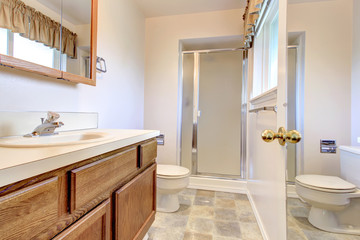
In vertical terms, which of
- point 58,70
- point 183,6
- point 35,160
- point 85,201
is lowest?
point 85,201

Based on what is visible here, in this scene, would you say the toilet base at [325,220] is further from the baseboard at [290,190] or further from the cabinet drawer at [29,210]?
the cabinet drawer at [29,210]

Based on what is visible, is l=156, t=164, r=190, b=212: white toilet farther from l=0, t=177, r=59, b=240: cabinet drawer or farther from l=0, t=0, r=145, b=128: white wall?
l=0, t=177, r=59, b=240: cabinet drawer

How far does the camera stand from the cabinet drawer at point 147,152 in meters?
1.00

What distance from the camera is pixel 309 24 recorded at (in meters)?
0.91

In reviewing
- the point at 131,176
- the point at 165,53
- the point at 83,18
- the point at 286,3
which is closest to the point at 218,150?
the point at 165,53

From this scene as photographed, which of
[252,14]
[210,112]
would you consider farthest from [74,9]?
[210,112]

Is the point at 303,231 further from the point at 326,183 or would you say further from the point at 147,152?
the point at 147,152

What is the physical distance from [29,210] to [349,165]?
1216mm

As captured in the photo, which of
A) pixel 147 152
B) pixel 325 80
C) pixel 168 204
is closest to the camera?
pixel 325 80

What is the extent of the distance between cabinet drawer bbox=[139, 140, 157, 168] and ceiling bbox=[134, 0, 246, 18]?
184cm

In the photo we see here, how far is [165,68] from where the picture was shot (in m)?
2.33

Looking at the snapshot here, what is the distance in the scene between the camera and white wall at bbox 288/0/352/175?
73cm

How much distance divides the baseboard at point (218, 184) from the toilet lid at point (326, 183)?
3.94 feet

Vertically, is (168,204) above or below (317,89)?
below
